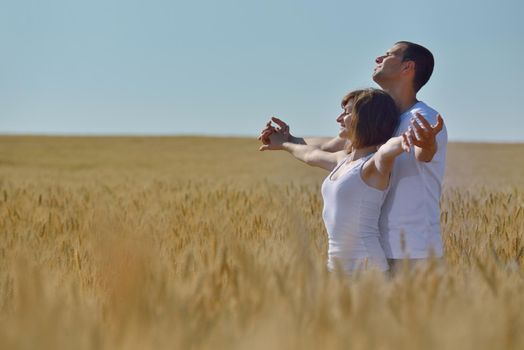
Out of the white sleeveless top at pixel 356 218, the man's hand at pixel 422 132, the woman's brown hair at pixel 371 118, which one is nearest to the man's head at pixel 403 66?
the woman's brown hair at pixel 371 118

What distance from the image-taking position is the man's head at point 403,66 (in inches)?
121

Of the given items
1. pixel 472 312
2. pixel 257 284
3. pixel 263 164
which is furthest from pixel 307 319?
pixel 263 164

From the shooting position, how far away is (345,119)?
3.02 m

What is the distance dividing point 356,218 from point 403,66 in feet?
2.02

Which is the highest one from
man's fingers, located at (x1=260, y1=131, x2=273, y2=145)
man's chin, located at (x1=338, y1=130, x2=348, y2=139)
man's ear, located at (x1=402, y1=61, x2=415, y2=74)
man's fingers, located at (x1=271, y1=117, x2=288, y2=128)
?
man's ear, located at (x1=402, y1=61, x2=415, y2=74)

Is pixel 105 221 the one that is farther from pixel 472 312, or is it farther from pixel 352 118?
pixel 352 118

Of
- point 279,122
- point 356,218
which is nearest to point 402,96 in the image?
point 356,218

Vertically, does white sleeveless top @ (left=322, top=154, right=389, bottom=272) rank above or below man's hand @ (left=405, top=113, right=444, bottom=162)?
below

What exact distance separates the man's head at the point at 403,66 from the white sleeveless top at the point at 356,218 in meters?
0.34

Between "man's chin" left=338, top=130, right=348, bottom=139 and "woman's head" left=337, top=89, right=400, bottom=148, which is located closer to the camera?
"woman's head" left=337, top=89, right=400, bottom=148

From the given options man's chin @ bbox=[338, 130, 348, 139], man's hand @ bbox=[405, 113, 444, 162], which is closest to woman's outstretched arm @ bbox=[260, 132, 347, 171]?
man's chin @ bbox=[338, 130, 348, 139]

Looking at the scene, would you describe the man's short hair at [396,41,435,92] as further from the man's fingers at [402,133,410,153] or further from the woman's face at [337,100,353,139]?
the man's fingers at [402,133,410,153]

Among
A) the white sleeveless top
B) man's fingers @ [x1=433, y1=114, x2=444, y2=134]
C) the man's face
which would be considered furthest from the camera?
the man's face

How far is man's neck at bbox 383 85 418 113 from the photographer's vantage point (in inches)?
123
